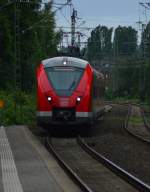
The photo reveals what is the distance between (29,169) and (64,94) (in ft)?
35.2

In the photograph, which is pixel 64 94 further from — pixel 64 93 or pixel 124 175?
pixel 124 175

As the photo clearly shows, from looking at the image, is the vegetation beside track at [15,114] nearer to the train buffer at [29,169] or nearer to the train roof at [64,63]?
the train roof at [64,63]

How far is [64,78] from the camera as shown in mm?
29188

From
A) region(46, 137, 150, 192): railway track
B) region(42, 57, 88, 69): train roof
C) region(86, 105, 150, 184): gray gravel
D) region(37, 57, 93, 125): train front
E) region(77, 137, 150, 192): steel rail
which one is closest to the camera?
region(77, 137, 150, 192): steel rail

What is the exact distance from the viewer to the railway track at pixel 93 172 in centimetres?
1505

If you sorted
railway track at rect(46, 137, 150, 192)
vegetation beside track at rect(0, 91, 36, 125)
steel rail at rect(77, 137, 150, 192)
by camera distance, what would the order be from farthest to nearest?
vegetation beside track at rect(0, 91, 36, 125), railway track at rect(46, 137, 150, 192), steel rail at rect(77, 137, 150, 192)

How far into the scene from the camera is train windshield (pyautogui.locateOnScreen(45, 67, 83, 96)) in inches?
1132

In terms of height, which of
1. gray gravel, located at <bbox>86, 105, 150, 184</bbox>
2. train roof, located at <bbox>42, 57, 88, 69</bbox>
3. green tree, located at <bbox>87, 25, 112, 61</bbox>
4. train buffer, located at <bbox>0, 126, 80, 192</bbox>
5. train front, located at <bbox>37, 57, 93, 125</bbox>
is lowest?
gray gravel, located at <bbox>86, 105, 150, 184</bbox>

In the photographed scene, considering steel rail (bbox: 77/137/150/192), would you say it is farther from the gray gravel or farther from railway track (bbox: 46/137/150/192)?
the gray gravel

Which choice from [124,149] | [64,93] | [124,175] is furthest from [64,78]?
[124,175]

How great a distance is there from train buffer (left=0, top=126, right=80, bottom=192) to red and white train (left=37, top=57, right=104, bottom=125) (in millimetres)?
1620

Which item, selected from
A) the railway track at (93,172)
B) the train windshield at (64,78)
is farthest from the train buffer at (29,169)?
the train windshield at (64,78)

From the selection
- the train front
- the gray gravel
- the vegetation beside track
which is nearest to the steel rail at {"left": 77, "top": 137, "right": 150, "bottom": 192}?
the gray gravel

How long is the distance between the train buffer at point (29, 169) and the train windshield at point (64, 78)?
2.37 m
